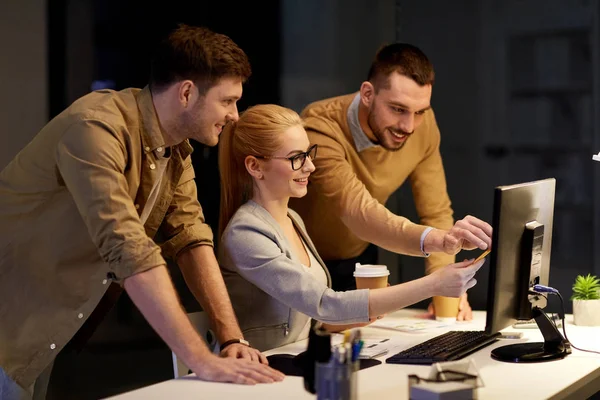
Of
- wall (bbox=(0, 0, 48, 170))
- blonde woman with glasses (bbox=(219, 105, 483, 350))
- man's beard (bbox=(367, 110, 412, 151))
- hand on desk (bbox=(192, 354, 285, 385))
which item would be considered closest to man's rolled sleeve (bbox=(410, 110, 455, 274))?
man's beard (bbox=(367, 110, 412, 151))

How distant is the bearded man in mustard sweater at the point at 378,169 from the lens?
10.8 ft

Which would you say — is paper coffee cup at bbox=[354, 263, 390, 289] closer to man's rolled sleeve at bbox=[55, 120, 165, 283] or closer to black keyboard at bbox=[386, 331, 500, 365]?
black keyboard at bbox=[386, 331, 500, 365]

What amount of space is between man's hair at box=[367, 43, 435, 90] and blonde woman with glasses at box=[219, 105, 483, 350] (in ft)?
2.13

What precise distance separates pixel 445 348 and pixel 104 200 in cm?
106

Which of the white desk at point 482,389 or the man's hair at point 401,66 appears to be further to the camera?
the man's hair at point 401,66

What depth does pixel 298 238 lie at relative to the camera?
3.04 metres

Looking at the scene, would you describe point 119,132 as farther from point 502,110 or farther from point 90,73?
point 502,110

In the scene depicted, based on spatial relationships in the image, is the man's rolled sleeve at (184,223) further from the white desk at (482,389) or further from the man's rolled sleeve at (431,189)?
the man's rolled sleeve at (431,189)

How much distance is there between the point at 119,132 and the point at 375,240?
1.24m

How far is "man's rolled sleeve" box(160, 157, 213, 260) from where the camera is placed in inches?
111

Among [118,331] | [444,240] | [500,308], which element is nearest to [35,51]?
[118,331]

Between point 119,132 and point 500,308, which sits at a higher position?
point 119,132

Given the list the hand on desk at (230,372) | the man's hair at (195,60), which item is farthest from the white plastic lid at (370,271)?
the man's hair at (195,60)

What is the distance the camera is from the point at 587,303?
10.4ft
